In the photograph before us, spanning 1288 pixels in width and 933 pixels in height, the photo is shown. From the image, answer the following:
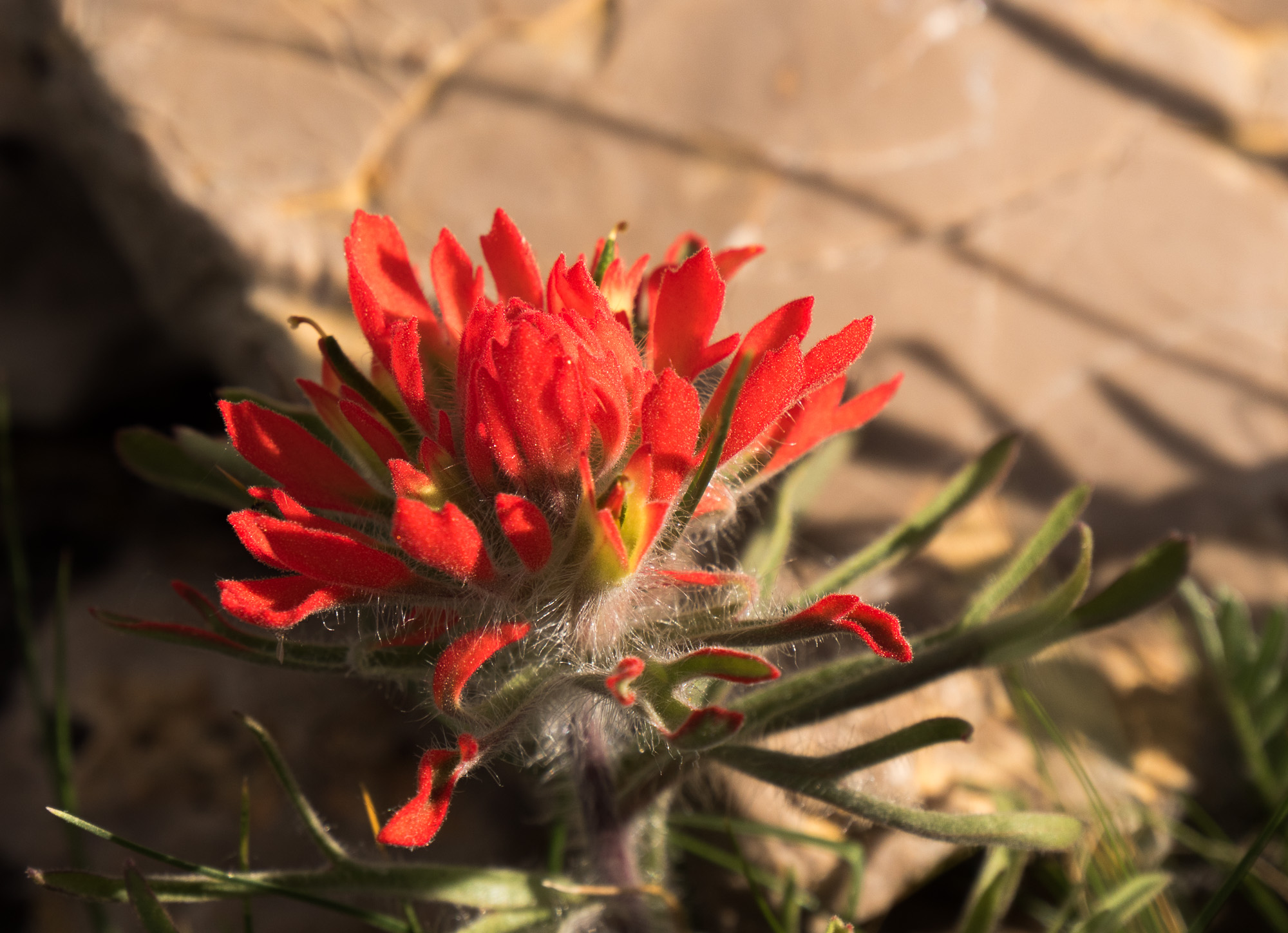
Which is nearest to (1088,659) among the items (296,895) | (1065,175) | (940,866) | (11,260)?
(940,866)

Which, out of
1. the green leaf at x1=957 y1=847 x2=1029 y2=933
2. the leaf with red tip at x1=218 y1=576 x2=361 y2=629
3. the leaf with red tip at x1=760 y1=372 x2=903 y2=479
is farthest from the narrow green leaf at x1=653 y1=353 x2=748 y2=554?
the green leaf at x1=957 y1=847 x2=1029 y2=933

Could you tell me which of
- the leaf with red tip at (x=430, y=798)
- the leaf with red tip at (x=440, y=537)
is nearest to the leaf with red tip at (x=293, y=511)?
the leaf with red tip at (x=440, y=537)

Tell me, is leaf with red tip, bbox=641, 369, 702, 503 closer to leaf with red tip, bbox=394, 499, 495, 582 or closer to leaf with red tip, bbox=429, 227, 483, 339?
leaf with red tip, bbox=394, 499, 495, 582

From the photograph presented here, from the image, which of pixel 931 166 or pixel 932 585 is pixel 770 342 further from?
pixel 931 166

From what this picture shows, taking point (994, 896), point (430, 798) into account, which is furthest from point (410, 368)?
point (994, 896)

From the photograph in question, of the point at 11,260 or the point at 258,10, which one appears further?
the point at 11,260

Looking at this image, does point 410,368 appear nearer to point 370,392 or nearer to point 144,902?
point 370,392
